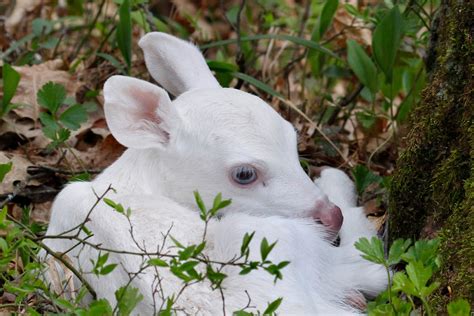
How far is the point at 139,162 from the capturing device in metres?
4.50

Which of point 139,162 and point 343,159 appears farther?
point 343,159

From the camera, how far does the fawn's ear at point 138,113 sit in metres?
4.42

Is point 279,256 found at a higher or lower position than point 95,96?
higher

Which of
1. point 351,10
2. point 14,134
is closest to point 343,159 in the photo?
point 351,10

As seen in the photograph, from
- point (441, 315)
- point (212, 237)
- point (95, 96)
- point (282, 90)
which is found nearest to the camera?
point (441, 315)

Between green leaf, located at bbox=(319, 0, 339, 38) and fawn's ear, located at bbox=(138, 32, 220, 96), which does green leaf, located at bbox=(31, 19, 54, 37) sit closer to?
green leaf, located at bbox=(319, 0, 339, 38)

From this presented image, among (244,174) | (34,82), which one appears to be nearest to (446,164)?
(244,174)

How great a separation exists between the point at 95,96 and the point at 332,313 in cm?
300

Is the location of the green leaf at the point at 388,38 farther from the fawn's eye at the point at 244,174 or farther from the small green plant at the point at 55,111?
the small green plant at the point at 55,111

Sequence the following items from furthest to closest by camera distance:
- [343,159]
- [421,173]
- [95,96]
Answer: [95,96], [343,159], [421,173]

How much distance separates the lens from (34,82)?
6.43 meters

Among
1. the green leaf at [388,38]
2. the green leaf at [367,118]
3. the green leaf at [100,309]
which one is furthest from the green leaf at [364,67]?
the green leaf at [100,309]

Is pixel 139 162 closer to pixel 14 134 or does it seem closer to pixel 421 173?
pixel 421 173

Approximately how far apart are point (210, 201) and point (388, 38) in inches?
61.9
